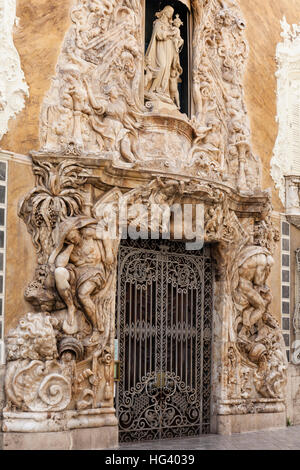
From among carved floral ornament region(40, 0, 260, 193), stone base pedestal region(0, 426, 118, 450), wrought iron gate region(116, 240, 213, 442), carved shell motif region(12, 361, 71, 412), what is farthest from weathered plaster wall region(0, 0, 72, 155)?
stone base pedestal region(0, 426, 118, 450)

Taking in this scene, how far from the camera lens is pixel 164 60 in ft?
38.0

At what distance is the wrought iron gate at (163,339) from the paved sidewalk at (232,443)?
1.19 ft

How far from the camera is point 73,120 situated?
10.4 m

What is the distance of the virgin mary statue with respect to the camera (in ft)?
37.8

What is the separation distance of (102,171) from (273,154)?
13.1 feet

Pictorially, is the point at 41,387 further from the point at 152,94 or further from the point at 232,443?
the point at 152,94

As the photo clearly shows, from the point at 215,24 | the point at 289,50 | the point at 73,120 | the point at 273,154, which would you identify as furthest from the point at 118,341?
the point at 289,50

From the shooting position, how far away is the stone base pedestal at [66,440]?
30.1 feet

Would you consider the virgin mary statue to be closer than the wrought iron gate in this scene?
No

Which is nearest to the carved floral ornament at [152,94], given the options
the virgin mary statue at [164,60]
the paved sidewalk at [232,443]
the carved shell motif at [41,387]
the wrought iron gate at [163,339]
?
the virgin mary statue at [164,60]

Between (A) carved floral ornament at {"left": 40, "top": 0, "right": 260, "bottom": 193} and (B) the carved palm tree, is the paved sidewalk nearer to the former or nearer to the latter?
(B) the carved palm tree

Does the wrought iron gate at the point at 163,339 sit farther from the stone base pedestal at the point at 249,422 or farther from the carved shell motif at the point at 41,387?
the carved shell motif at the point at 41,387

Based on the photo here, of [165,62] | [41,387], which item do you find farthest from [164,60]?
[41,387]

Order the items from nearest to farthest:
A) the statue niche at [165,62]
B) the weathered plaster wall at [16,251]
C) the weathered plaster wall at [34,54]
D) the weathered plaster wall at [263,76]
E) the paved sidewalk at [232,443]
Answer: the weathered plaster wall at [16,251], the weathered plaster wall at [34,54], the paved sidewalk at [232,443], the statue niche at [165,62], the weathered plaster wall at [263,76]
